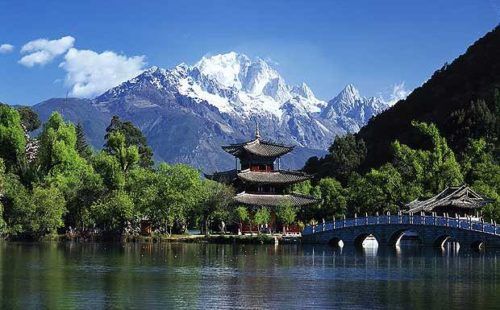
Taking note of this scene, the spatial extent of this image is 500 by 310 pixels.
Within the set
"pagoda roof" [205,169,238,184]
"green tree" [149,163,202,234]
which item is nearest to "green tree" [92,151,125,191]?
"green tree" [149,163,202,234]

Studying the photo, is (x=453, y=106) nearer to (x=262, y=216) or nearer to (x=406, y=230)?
(x=262, y=216)

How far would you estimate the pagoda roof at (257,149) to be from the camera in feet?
312

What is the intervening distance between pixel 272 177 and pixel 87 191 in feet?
76.1

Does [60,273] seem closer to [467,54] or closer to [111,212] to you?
[111,212]

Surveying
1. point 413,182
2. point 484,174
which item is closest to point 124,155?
point 413,182

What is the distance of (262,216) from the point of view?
285 feet

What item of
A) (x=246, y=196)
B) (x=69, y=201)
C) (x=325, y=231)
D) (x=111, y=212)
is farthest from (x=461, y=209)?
(x=69, y=201)

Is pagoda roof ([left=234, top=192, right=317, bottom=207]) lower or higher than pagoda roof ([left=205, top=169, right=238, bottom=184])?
lower

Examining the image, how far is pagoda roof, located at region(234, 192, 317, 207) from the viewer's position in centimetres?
8875

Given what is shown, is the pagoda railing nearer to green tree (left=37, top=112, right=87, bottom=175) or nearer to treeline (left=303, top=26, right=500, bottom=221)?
treeline (left=303, top=26, right=500, bottom=221)

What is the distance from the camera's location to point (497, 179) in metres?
81.7

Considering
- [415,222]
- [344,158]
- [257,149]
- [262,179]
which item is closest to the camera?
[415,222]

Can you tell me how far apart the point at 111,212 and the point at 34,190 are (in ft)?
26.5

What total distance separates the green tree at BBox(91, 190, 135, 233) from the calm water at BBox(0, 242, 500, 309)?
1787 centimetres
